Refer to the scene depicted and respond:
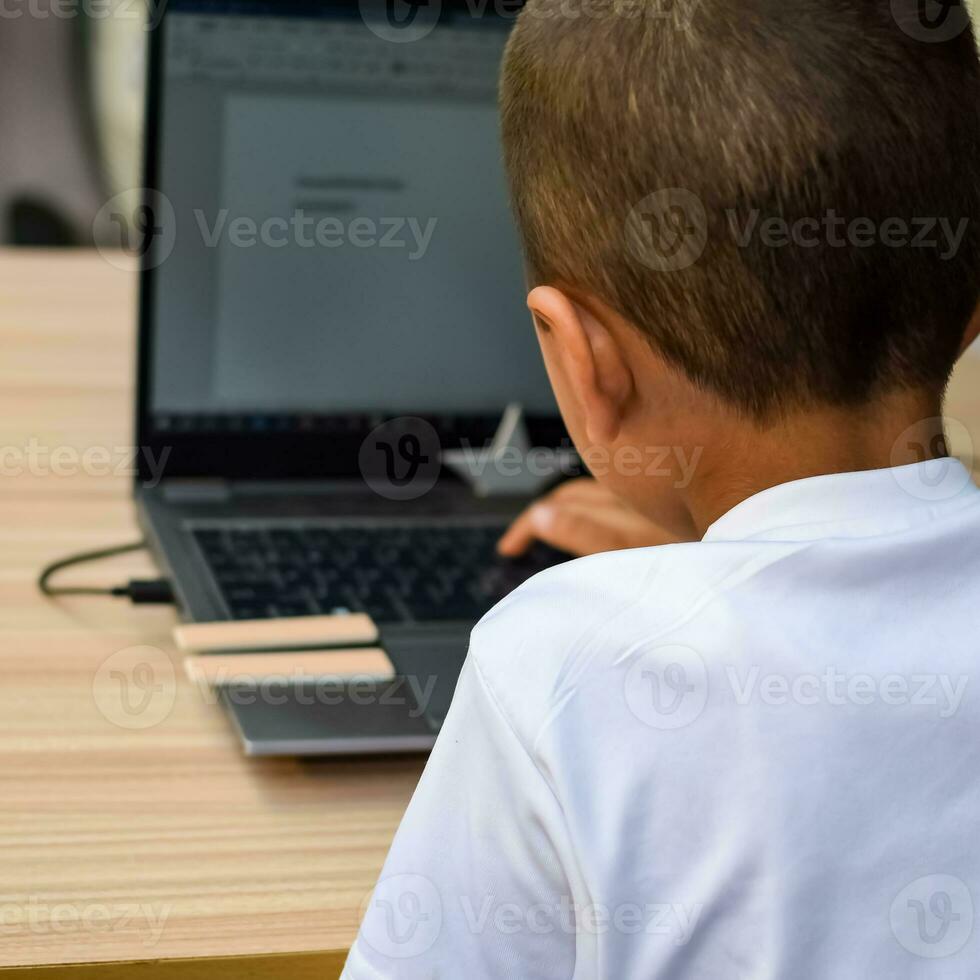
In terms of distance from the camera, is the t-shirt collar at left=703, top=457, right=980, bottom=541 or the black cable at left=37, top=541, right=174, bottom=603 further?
the black cable at left=37, top=541, right=174, bottom=603

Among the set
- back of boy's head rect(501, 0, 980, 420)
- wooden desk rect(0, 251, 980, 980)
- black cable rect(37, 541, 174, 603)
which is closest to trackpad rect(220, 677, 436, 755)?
wooden desk rect(0, 251, 980, 980)

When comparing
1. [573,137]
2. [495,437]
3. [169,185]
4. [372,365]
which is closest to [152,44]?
[169,185]

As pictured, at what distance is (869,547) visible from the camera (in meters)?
0.49

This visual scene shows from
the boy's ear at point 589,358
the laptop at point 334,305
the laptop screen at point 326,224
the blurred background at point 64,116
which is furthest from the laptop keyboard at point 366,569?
the blurred background at point 64,116

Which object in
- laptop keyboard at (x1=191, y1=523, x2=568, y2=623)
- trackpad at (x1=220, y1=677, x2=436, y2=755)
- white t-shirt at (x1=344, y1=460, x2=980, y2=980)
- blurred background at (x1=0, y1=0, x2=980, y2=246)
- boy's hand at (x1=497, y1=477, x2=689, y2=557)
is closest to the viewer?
white t-shirt at (x1=344, y1=460, x2=980, y2=980)

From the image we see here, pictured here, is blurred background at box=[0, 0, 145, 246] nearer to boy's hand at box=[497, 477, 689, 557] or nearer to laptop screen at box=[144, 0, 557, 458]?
laptop screen at box=[144, 0, 557, 458]

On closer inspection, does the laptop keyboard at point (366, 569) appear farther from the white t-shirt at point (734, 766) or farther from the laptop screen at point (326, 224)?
the white t-shirt at point (734, 766)

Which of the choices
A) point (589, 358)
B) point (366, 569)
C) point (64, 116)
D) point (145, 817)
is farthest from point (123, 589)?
point (64, 116)

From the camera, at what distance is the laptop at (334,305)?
39.2 inches

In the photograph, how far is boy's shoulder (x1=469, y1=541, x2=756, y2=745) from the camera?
1.62 ft

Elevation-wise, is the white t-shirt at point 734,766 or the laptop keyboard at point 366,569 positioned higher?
the white t-shirt at point 734,766

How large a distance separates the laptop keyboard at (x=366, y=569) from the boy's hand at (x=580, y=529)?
14 millimetres

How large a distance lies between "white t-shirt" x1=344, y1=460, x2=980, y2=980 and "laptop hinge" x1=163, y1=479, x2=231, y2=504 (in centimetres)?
58

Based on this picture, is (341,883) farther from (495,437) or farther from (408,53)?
(408,53)
